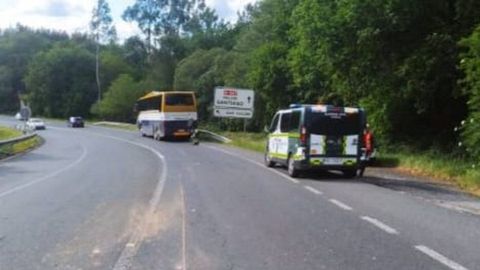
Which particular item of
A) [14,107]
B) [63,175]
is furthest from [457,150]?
[14,107]

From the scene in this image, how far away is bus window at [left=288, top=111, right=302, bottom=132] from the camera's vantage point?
70.5 ft

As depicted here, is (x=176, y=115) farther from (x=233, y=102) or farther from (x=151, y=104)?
(x=233, y=102)

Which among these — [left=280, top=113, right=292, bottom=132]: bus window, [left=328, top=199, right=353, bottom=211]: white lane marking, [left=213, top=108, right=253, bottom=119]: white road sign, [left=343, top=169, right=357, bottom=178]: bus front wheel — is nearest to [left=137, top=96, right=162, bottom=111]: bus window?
[left=213, top=108, right=253, bottom=119]: white road sign

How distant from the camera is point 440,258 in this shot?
333 inches

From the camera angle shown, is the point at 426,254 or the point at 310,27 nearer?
the point at 426,254

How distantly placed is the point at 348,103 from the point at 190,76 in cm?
5119

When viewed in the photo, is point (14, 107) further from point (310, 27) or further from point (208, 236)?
point (208, 236)

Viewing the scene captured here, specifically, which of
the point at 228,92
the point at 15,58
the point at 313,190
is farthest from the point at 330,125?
the point at 15,58

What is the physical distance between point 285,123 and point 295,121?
132 centimetres

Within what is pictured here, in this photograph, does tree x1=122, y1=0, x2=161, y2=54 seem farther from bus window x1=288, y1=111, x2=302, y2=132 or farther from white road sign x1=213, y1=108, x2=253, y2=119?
bus window x1=288, y1=111, x2=302, y2=132

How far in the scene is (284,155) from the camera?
75.0ft

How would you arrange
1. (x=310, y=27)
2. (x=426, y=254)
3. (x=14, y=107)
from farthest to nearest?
1. (x=14, y=107)
2. (x=310, y=27)
3. (x=426, y=254)

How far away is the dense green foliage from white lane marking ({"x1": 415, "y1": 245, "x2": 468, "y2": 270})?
448 inches

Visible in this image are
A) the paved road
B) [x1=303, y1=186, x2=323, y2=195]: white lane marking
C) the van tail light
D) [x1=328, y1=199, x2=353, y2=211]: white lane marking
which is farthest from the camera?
the van tail light
